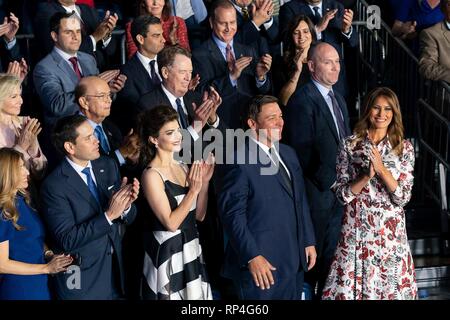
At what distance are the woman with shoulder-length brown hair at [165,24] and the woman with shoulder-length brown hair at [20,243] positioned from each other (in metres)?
2.46

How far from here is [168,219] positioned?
662cm

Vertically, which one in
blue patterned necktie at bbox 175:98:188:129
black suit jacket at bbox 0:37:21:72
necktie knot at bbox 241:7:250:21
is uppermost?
necktie knot at bbox 241:7:250:21

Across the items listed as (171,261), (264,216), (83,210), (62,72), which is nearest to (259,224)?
(264,216)

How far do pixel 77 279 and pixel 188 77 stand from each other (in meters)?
1.80

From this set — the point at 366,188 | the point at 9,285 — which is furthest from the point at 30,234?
the point at 366,188

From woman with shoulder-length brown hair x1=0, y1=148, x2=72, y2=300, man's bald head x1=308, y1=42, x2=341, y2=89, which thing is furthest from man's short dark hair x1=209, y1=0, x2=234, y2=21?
woman with shoulder-length brown hair x1=0, y1=148, x2=72, y2=300

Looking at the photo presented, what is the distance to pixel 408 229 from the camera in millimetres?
8539

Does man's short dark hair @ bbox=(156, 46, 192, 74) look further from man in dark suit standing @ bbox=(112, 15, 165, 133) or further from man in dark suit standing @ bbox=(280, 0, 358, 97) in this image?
man in dark suit standing @ bbox=(280, 0, 358, 97)

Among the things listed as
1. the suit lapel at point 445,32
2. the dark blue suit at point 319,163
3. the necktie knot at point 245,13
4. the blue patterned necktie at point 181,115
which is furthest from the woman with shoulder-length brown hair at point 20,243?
the suit lapel at point 445,32

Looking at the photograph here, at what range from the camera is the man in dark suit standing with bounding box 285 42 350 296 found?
7676 mm

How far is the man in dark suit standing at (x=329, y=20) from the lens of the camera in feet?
29.9

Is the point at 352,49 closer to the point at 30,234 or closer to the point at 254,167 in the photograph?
the point at 254,167

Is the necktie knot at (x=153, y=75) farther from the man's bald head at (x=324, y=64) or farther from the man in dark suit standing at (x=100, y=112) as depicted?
the man's bald head at (x=324, y=64)

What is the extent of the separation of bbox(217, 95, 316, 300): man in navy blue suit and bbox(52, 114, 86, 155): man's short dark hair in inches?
39.8
